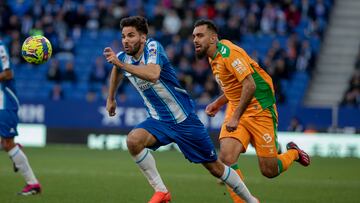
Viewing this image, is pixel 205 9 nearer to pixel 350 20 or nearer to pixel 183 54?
pixel 183 54

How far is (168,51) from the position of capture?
2630 cm

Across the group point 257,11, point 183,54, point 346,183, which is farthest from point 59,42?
point 346,183

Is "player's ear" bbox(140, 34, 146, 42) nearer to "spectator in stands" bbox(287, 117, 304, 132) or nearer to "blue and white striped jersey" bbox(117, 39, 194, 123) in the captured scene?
"blue and white striped jersey" bbox(117, 39, 194, 123)

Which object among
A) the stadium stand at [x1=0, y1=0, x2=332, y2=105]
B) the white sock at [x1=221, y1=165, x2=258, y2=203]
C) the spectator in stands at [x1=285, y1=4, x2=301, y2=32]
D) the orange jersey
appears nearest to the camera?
the white sock at [x1=221, y1=165, x2=258, y2=203]

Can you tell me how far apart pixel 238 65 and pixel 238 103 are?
84 centimetres

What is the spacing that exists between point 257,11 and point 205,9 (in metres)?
1.77

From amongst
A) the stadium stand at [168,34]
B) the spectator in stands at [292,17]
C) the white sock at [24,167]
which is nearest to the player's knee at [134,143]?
the white sock at [24,167]

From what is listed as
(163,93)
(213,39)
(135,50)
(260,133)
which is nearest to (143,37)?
(135,50)

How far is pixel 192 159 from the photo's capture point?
386 inches

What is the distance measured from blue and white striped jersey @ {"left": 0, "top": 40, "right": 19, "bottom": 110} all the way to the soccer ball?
128 cm

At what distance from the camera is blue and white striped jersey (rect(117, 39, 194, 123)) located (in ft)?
32.2

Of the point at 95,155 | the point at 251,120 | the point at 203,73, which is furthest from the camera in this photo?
the point at 203,73

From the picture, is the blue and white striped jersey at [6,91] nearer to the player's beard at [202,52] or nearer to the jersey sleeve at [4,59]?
the jersey sleeve at [4,59]

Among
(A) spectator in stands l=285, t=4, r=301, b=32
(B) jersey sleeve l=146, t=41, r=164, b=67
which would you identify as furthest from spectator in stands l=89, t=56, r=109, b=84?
(B) jersey sleeve l=146, t=41, r=164, b=67
